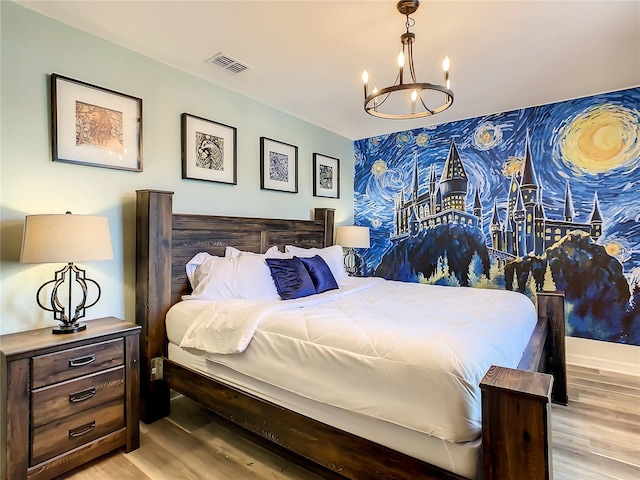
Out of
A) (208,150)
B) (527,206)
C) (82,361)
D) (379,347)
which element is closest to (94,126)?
(208,150)

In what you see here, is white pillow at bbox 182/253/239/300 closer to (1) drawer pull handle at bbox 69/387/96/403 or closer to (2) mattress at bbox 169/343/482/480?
(2) mattress at bbox 169/343/482/480

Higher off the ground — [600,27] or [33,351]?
[600,27]

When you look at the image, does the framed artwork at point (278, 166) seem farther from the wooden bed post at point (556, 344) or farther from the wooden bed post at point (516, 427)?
the wooden bed post at point (516, 427)

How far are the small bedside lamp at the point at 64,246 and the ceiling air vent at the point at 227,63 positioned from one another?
1.45 metres

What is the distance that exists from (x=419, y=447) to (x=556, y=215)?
322 cm

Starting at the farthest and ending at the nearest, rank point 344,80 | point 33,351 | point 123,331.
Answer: point 344,80
point 123,331
point 33,351

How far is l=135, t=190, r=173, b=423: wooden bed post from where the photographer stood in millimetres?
2432

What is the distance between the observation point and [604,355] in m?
3.40

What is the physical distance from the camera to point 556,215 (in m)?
3.62

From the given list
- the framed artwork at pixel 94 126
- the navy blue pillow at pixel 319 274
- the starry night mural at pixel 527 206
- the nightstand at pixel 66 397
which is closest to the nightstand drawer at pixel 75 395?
the nightstand at pixel 66 397

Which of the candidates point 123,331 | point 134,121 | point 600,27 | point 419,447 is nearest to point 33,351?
point 123,331

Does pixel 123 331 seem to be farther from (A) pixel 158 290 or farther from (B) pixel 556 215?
(B) pixel 556 215

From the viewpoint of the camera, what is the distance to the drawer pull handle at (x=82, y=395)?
1.91 metres

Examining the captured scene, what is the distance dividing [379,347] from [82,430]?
1.74 meters
